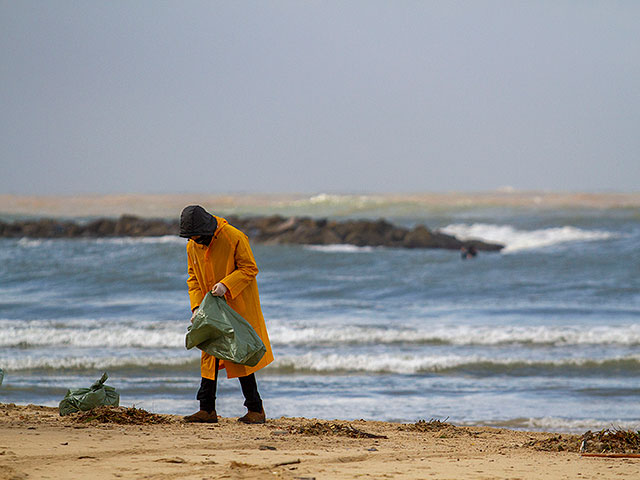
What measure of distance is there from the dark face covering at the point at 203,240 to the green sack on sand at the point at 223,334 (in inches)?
13.8

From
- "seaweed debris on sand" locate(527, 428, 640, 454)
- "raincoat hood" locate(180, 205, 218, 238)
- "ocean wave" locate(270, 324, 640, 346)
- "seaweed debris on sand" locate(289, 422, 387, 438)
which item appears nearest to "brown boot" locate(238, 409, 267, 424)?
"seaweed debris on sand" locate(289, 422, 387, 438)

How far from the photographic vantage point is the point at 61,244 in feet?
108

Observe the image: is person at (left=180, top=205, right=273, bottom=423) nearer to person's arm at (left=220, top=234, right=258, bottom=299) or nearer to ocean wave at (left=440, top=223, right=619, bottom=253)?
person's arm at (left=220, top=234, right=258, bottom=299)

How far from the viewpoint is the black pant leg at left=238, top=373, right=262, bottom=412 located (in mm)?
5980

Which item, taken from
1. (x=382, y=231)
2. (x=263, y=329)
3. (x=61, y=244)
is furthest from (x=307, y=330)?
(x=61, y=244)

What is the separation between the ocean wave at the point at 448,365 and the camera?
32.9 ft

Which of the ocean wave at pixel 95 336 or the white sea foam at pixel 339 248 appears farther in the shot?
the white sea foam at pixel 339 248

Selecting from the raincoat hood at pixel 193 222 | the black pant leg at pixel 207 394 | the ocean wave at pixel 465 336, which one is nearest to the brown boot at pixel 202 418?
the black pant leg at pixel 207 394

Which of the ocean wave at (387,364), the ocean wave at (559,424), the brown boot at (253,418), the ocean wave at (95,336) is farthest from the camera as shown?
the ocean wave at (95,336)

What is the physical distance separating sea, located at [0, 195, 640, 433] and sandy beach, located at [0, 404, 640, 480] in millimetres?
1581

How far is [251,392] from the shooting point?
19.9 ft

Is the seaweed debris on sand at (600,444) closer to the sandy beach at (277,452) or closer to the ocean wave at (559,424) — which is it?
the sandy beach at (277,452)

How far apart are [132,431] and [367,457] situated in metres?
1.61

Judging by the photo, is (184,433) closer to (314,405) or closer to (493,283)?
(314,405)
